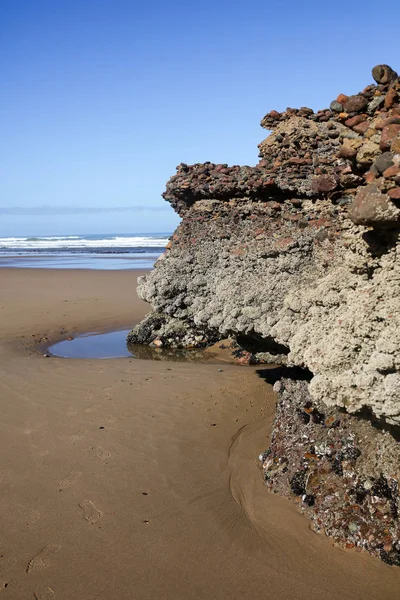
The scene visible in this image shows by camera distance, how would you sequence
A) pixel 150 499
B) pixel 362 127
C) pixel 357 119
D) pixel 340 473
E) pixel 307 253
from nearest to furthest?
1. pixel 362 127
2. pixel 357 119
3. pixel 340 473
4. pixel 150 499
5. pixel 307 253

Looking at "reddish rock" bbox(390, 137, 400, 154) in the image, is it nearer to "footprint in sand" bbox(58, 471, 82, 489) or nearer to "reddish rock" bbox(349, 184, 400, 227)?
"reddish rock" bbox(349, 184, 400, 227)

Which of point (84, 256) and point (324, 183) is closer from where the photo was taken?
point (324, 183)

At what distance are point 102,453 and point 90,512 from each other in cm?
116

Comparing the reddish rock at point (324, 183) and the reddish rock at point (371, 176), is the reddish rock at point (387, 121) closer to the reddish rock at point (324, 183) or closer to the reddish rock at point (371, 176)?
the reddish rock at point (371, 176)

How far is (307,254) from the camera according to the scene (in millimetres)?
6301

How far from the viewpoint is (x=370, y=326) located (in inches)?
155

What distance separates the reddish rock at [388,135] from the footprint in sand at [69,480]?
424 cm

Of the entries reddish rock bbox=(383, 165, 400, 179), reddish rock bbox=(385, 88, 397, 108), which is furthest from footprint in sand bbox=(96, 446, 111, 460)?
reddish rock bbox=(385, 88, 397, 108)

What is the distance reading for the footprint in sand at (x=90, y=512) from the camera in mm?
4767

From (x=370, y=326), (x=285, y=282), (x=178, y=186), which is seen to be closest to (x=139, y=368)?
(x=178, y=186)

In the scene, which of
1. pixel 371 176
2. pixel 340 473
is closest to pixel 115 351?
pixel 340 473

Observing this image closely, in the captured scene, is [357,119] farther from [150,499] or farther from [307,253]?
[150,499]

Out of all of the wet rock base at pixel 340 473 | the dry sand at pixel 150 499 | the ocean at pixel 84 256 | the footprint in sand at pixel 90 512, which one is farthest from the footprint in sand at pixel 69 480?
the ocean at pixel 84 256

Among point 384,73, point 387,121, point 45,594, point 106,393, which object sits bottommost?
point 45,594
